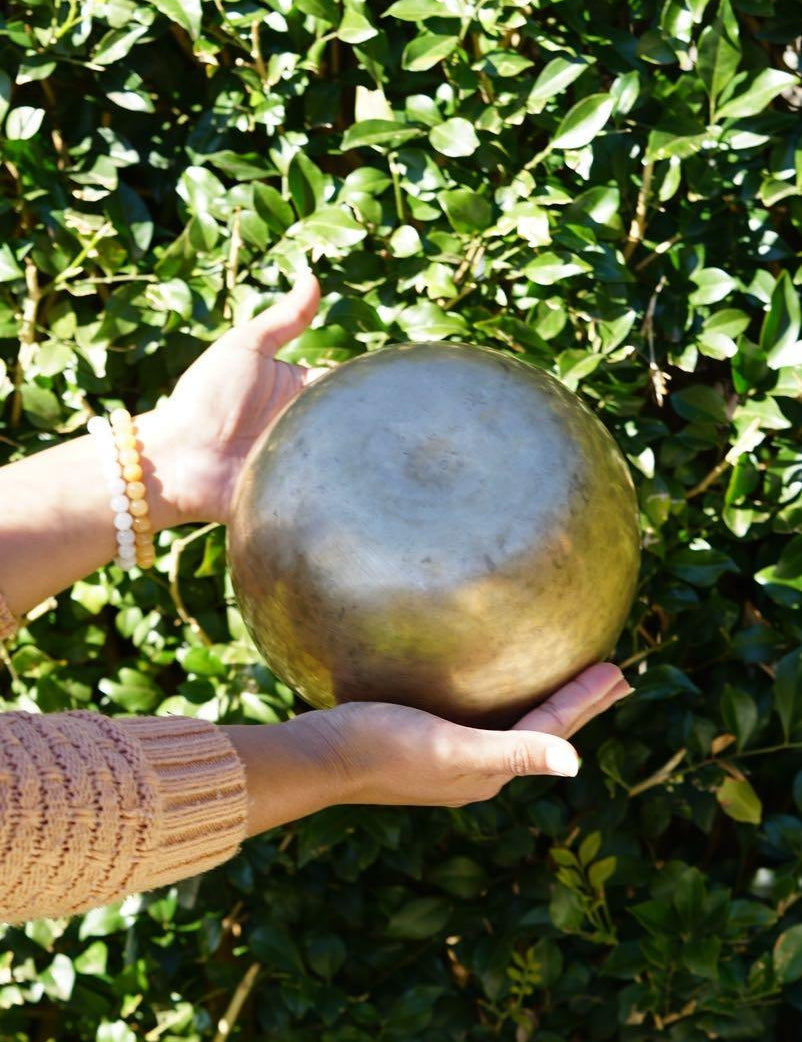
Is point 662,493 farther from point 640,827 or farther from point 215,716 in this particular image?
point 215,716

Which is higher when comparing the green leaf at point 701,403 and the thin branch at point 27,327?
the thin branch at point 27,327

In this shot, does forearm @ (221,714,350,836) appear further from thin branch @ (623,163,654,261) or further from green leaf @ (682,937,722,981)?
thin branch @ (623,163,654,261)

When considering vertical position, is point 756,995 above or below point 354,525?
below

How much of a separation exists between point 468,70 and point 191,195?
0.54 metres

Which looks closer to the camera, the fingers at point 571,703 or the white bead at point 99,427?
the fingers at point 571,703

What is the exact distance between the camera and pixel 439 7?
223 centimetres

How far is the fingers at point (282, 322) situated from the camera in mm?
2139

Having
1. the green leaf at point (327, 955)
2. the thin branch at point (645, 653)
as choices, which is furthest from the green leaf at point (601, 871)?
the green leaf at point (327, 955)

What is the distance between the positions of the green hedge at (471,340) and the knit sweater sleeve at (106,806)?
818mm

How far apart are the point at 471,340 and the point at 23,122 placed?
889mm

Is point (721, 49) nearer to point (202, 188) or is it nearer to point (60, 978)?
point (202, 188)

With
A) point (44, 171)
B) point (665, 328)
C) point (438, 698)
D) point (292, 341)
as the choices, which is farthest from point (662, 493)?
point (44, 171)

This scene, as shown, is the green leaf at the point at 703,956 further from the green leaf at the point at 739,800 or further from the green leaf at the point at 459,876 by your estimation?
the green leaf at the point at 459,876

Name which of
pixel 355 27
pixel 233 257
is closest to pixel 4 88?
pixel 233 257
